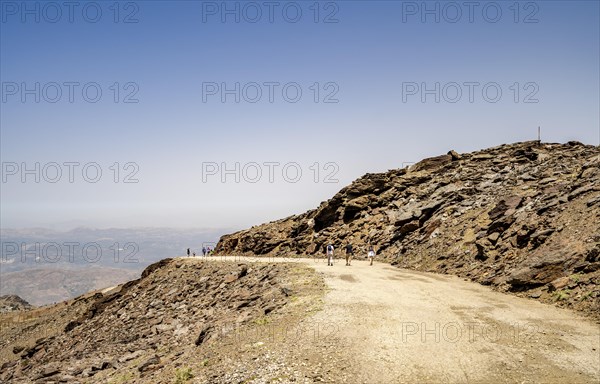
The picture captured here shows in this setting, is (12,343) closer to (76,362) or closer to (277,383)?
(76,362)

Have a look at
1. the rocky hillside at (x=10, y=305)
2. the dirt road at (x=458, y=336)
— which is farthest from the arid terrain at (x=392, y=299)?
the rocky hillside at (x=10, y=305)

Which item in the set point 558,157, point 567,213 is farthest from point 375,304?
point 558,157

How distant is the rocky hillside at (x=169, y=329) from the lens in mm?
16609

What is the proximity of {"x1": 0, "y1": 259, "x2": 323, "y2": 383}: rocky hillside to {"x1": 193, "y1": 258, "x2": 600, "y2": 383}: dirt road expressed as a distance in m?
3.06

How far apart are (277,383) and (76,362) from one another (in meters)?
22.5

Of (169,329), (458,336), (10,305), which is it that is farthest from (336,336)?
(10,305)

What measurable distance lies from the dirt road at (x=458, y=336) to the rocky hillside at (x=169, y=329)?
10.0ft

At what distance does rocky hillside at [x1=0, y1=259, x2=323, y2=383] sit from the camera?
16609mm

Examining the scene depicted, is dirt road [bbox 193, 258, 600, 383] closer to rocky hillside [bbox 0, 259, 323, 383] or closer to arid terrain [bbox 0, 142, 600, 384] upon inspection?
arid terrain [bbox 0, 142, 600, 384]

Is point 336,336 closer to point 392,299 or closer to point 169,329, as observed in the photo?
point 392,299

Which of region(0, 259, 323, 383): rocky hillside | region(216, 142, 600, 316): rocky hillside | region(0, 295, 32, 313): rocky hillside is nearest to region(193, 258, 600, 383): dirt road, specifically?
region(216, 142, 600, 316): rocky hillside

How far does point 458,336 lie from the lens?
50.9 ft

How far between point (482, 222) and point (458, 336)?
18.8 meters

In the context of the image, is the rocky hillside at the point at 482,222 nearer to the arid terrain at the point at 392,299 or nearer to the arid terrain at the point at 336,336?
the arid terrain at the point at 392,299
